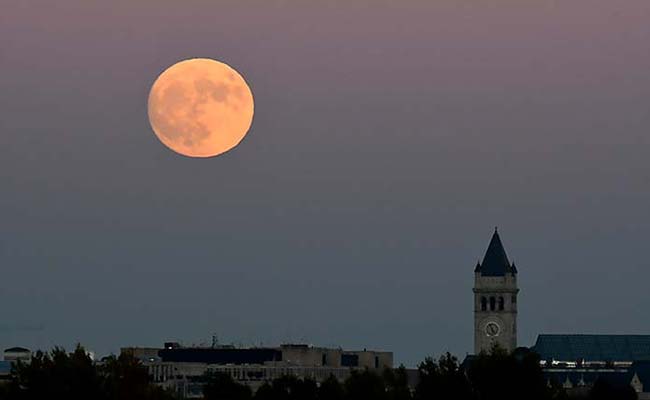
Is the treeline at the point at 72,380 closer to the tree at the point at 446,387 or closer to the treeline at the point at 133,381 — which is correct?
the treeline at the point at 133,381

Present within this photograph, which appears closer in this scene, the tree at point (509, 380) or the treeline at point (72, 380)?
the treeline at point (72, 380)

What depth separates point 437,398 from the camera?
7712 inches

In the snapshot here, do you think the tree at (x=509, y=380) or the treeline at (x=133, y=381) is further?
the tree at (x=509, y=380)

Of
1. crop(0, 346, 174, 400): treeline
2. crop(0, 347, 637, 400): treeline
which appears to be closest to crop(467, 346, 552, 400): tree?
crop(0, 347, 637, 400): treeline

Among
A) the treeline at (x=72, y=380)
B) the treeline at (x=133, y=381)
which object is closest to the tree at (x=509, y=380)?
the treeline at (x=133, y=381)

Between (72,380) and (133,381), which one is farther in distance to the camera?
(72,380)

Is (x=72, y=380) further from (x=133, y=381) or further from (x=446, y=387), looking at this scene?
(x=446, y=387)

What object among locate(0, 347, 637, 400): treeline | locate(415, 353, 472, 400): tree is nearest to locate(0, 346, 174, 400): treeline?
locate(0, 347, 637, 400): treeline

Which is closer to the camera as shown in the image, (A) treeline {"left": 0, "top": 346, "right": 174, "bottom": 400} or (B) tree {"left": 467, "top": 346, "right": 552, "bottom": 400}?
(A) treeline {"left": 0, "top": 346, "right": 174, "bottom": 400}

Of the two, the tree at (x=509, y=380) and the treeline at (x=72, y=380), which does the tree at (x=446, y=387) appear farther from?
the treeline at (x=72, y=380)

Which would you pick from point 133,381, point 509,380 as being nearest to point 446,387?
point 509,380

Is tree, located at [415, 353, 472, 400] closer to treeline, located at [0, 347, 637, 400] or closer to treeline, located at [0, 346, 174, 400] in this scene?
treeline, located at [0, 347, 637, 400]

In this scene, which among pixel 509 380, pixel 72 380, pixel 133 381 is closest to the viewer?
pixel 133 381

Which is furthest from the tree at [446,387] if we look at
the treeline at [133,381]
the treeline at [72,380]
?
the treeline at [72,380]
